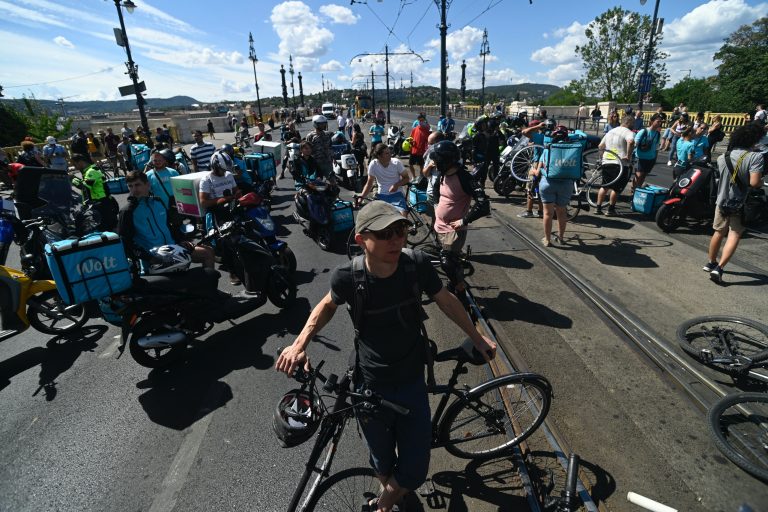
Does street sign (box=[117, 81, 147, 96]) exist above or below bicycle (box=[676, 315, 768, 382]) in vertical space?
above

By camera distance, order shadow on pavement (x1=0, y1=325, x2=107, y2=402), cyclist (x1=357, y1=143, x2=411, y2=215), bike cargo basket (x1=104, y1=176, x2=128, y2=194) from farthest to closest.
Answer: bike cargo basket (x1=104, y1=176, x2=128, y2=194), cyclist (x1=357, y1=143, x2=411, y2=215), shadow on pavement (x1=0, y1=325, x2=107, y2=402)

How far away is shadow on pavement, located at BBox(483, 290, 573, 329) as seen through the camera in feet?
15.0

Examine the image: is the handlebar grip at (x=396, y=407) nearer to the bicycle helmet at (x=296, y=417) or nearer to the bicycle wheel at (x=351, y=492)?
the bicycle helmet at (x=296, y=417)

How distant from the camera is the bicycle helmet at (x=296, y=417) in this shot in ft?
5.98

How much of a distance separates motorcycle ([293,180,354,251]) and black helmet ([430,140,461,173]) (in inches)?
124

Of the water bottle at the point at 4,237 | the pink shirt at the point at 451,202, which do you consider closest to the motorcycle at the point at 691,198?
the pink shirt at the point at 451,202

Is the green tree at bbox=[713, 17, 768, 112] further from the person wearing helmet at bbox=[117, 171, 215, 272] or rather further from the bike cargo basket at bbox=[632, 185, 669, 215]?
the person wearing helmet at bbox=[117, 171, 215, 272]

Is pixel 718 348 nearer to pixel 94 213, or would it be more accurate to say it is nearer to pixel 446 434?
pixel 446 434

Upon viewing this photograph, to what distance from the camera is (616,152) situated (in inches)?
320

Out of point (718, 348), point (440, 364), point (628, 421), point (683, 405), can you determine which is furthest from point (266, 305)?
point (718, 348)

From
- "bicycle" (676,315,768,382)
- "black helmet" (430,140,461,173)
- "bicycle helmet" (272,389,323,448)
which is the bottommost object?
"bicycle" (676,315,768,382)

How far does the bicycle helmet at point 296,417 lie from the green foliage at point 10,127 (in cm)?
3568

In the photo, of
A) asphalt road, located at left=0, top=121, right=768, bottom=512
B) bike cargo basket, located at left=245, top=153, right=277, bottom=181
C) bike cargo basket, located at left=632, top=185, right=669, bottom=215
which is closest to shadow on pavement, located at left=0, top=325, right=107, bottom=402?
asphalt road, located at left=0, top=121, right=768, bottom=512

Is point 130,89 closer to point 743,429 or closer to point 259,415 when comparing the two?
point 259,415
